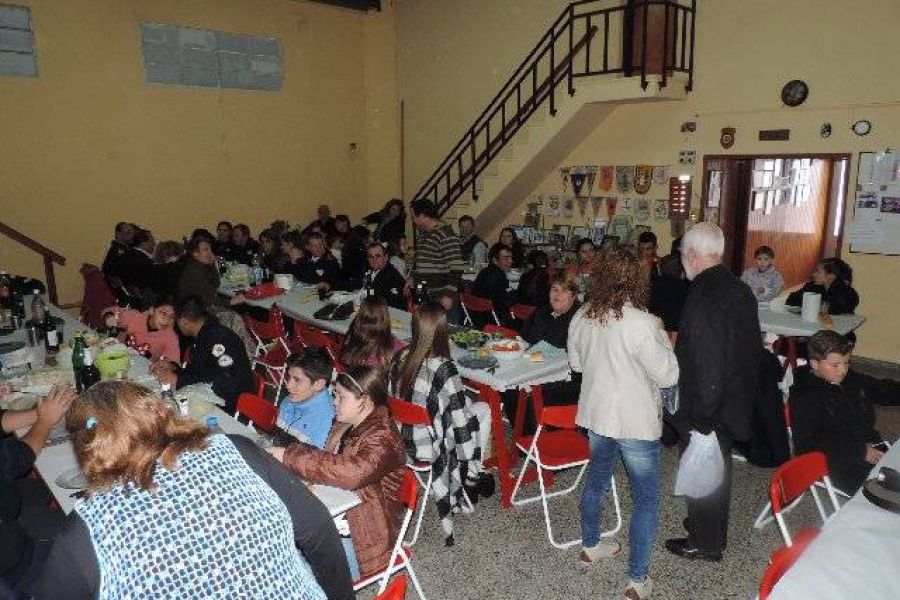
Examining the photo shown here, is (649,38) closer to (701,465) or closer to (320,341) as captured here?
(320,341)

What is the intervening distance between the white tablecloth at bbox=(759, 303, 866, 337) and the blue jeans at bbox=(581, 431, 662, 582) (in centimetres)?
245

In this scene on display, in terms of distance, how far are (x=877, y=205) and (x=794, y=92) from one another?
1.48 m

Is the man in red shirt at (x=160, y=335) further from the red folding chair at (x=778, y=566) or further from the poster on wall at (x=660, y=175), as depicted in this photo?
the poster on wall at (x=660, y=175)

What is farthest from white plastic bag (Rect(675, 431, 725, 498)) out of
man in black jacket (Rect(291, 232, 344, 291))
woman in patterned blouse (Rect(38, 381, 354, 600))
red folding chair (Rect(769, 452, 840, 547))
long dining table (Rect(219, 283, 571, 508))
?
man in black jacket (Rect(291, 232, 344, 291))

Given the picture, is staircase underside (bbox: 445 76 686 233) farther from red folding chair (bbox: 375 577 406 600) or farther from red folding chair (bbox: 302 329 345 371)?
red folding chair (bbox: 375 577 406 600)

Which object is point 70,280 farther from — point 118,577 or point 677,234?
point 118,577

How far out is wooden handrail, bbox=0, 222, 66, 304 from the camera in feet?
27.3

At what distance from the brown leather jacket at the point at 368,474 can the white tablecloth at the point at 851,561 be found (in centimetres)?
143

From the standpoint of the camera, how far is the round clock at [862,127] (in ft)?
22.2

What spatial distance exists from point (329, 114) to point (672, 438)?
28.3ft

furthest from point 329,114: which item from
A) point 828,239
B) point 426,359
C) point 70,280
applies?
point 426,359

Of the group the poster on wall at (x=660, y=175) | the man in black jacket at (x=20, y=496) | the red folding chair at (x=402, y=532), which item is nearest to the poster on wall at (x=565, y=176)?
the poster on wall at (x=660, y=175)

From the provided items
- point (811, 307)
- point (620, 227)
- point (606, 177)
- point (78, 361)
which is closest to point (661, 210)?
point (620, 227)

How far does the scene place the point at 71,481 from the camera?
2.74 metres
